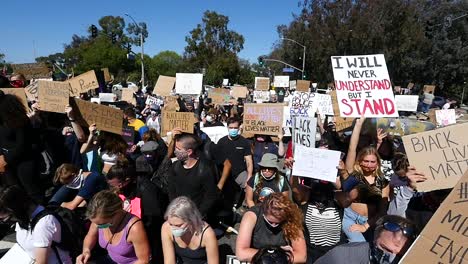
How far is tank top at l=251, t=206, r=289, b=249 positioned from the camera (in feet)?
10.9

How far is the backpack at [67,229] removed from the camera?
10.3 feet

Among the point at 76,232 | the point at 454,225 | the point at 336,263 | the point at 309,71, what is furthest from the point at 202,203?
the point at 309,71

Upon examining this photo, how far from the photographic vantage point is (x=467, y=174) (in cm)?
209

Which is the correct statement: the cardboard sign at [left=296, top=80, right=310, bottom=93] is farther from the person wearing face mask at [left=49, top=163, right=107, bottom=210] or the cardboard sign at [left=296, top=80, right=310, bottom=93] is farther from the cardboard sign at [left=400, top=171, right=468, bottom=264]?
the cardboard sign at [left=400, top=171, right=468, bottom=264]

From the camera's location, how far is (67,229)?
10.7ft

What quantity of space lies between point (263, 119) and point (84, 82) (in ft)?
14.2

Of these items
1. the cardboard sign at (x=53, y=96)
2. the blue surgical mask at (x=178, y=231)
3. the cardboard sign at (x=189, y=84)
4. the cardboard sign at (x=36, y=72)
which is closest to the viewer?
the blue surgical mask at (x=178, y=231)

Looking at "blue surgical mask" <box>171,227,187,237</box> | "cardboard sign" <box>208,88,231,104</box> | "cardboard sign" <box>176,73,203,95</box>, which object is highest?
"cardboard sign" <box>176,73,203,95</box>

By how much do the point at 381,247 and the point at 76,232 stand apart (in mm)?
2324

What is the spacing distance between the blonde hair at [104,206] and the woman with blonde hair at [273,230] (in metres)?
1.00

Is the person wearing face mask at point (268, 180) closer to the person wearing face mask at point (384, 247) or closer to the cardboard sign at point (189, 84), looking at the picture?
the person wearing face mask at point (384, 247)

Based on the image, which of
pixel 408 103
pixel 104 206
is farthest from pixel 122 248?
pixel 408 103

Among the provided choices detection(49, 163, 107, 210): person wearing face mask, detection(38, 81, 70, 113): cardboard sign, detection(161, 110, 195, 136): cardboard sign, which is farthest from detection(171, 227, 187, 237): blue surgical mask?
detection(38, 81, 70, 113): cardboard sign

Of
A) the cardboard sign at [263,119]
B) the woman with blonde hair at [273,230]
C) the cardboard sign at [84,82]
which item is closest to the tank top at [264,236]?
the woman with blonde hair at [273,230]
